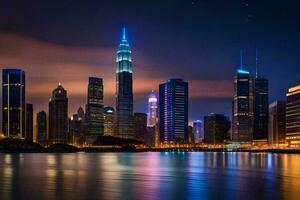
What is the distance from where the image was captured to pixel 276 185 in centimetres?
7100

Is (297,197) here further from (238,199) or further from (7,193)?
(7,193)

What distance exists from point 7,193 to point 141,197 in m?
16.0

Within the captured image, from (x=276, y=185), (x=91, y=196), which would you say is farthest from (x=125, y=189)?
(x=276, y=185)

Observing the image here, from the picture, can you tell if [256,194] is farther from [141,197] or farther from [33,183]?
[33,183]

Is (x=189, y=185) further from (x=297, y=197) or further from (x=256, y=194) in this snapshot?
(x=297, y=197)

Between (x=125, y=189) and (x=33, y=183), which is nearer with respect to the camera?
(x=125, y=189)

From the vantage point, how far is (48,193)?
60781mm

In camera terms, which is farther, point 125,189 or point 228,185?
point 228,185

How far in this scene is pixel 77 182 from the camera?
75.3 metres

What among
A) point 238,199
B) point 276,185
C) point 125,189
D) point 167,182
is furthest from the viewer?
point 167,182

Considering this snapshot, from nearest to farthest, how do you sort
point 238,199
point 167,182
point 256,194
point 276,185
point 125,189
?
point 238,199
point 256,194
point 125,189
point 276,185
point 167,182

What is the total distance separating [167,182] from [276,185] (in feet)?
51.3

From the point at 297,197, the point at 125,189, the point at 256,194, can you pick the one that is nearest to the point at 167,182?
the point at 125,189

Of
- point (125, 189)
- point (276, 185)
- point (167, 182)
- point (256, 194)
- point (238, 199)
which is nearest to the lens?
point (238, 199)
